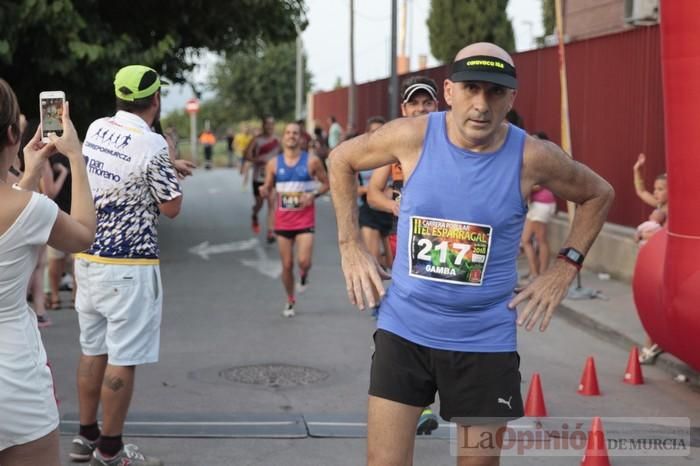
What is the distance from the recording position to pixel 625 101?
48.2 ft

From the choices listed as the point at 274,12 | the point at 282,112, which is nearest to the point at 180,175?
the point at 274,12

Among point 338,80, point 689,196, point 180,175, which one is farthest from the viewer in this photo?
point 338,80

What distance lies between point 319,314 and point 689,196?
474cm

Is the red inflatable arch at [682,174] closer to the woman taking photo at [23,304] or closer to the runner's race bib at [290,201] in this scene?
the runner's race bib at [290,201]

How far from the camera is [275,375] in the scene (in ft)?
27.8

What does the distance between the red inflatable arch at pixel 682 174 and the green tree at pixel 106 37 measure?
8.45 metres

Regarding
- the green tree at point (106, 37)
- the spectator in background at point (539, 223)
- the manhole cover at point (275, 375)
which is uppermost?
the green tree at point (106, 37)

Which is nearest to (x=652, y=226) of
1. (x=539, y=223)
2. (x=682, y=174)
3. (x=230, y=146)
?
(x=682, y=174)

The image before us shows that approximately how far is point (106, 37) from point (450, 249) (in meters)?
11.9

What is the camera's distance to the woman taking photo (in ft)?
11.6

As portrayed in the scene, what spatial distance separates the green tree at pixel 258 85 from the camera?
2815 inches

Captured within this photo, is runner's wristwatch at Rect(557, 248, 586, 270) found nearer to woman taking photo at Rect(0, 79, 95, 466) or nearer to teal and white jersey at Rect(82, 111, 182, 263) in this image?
woman taking photo at Rect(0, 79, 95, 466)

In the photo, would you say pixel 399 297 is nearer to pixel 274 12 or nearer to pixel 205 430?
pixel 205 430

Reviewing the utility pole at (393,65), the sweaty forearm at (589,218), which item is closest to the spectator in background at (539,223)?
the sweaty forearm at (589,218)
